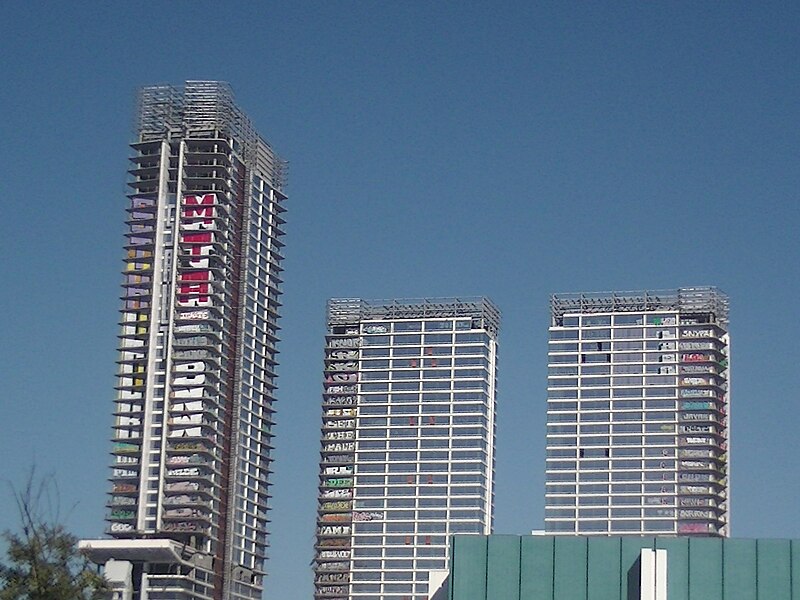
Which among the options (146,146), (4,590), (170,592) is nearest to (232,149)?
(146,146)

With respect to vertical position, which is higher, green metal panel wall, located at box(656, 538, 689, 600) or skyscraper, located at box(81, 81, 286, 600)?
skyscraper, located at box(81, 81, 286, 600)

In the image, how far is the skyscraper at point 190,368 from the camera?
182250 millimetres

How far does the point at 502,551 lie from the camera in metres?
80.6

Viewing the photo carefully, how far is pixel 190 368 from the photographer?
18712cm

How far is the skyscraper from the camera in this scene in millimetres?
182250

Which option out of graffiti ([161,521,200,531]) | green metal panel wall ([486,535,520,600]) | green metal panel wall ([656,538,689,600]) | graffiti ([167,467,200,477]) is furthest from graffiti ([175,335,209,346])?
green metal panel wall ([656,538,689,600])

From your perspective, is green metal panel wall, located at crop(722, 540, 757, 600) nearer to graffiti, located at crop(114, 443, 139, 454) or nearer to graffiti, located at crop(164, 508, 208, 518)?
graffiti, located at crop(164, 508, 208, 518)

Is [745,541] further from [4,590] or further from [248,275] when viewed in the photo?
[248,275]

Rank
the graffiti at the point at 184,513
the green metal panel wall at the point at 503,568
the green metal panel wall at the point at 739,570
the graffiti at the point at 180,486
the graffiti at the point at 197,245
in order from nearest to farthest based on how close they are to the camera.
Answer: the green metal panel wall at the point at 739,570 → the green metal panel wall at the point at 503,568 → the graffiti at the point at 184,513 → the graffiti at the point at 180,486 → the graffiti at the point at 197,245

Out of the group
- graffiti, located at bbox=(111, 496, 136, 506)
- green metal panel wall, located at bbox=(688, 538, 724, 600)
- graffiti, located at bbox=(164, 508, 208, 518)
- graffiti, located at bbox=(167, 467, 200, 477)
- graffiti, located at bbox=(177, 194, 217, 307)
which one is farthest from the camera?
graffiti, located at bbox=(177, 194, 217, 307)

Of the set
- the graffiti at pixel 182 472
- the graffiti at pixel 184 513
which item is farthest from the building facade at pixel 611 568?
the graffiti at pixel 182 472

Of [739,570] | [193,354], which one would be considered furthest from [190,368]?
[739,570]

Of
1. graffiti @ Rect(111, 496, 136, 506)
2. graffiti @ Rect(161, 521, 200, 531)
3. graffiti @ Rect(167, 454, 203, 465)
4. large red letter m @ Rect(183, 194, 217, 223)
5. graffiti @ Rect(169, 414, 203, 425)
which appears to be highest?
large red letter m @ Rect(183, 194, 217, 223)

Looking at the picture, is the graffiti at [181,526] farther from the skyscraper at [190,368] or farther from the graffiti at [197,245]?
the graffiti at [197,245]
